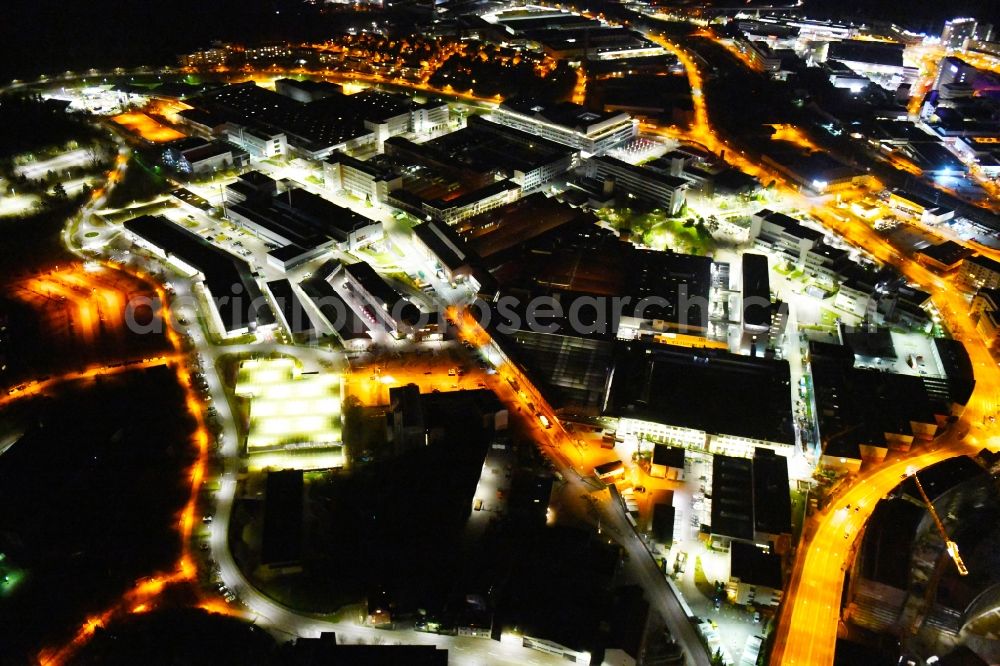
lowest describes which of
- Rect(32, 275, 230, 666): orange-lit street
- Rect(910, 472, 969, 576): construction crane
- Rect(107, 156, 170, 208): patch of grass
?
Answer: Rect(32, 275, 230, 666): orange-lit street

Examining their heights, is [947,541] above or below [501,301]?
below

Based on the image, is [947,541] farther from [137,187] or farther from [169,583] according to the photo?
[137,187]

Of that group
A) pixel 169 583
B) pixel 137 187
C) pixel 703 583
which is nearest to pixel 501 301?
pixel 703 583

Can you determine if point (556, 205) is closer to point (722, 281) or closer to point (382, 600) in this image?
point (722, 281)

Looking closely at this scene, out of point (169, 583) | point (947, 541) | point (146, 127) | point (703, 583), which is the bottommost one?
point (169, 583)

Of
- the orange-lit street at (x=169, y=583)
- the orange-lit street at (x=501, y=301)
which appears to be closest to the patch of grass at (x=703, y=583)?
the orange-lit street at (x=501, y=301)

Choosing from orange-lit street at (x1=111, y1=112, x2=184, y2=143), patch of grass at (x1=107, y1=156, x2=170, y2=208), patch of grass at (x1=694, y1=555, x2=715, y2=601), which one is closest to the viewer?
patch of grass at (x1=694, y1=555, x2=715, y2=601)

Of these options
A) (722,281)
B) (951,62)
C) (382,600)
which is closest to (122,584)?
(382,600)

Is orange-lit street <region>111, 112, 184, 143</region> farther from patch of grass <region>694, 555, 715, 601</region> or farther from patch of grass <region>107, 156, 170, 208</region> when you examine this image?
patch of grass <region>694, 555, 715, 601</region>

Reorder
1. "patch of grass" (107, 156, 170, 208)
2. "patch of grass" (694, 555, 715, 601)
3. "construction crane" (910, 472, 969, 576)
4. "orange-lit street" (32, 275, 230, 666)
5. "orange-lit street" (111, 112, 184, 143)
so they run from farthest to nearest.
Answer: "orange-lit street" (111, 112, 184, 143)
"patch of grass" (107, 156, 170, 208)
"construction crane" (910, 472, 969, 576)
"patch of grass" (694, 555, 715, 601)
"orange-lit street" (32, 275, 230, 666)

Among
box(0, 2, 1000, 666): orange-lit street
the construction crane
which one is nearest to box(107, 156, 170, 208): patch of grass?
box(0, 2, 1000, 666): orange-lit street

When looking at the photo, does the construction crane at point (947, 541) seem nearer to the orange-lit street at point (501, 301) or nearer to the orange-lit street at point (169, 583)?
the orange-lit street at point (501, 301)
